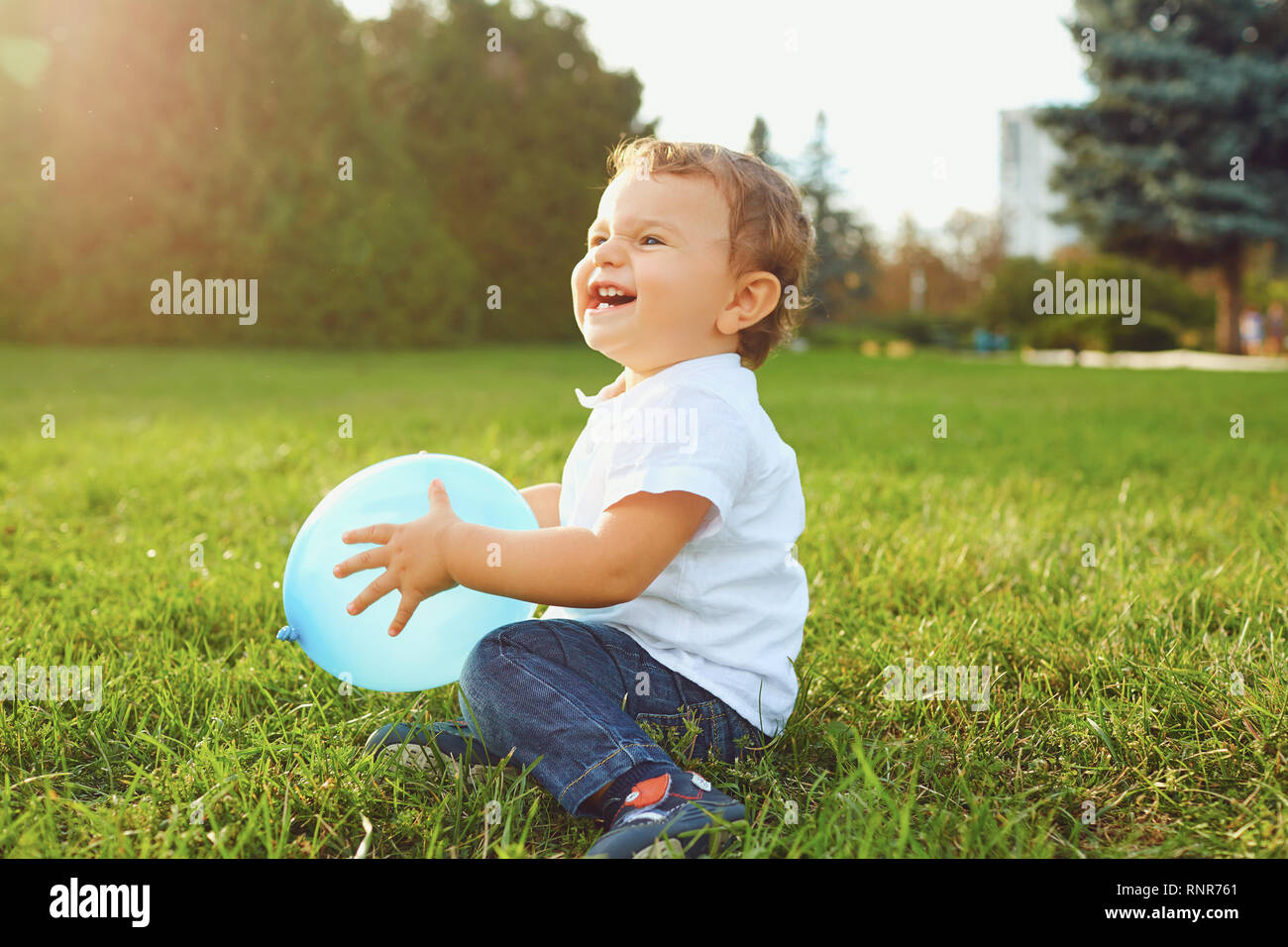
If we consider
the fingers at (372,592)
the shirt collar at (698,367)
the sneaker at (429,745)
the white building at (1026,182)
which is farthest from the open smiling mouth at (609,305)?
the white building at (1026,182)

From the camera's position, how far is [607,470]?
5.83 feet

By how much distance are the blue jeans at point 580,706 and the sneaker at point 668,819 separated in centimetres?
5

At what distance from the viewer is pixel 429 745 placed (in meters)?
1.87

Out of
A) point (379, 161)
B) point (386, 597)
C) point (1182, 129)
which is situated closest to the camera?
point (386, 597)

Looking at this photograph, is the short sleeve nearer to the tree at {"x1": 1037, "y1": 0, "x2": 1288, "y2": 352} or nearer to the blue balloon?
the blue balloon

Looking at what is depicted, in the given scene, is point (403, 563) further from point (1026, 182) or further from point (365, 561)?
point (1026, 182)

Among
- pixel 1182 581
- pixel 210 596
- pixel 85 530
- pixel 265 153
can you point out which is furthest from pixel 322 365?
pixel 1182 581

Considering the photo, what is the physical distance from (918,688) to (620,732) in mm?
801

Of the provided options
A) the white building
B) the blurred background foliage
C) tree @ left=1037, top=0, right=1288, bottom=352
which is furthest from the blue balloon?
the white building

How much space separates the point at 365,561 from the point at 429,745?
17.8 inches

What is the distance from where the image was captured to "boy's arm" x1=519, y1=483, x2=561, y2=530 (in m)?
2.28

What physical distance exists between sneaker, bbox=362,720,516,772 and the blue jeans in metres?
0.03

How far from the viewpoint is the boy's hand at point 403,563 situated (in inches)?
63.5

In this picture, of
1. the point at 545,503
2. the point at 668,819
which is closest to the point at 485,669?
the point at 668,819
